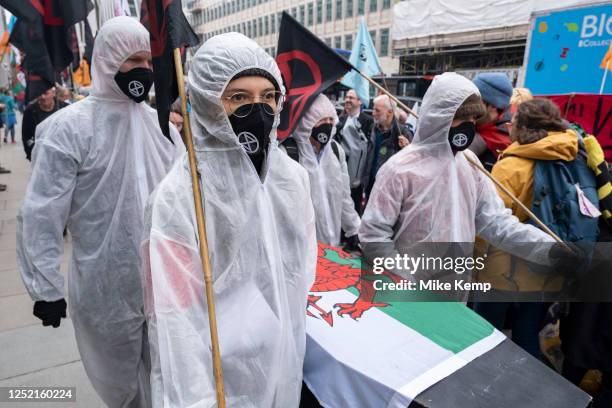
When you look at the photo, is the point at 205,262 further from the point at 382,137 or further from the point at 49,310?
the point at 382,137

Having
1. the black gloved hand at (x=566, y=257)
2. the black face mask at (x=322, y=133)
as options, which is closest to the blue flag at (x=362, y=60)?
the black face mask at (x=322, y=133)

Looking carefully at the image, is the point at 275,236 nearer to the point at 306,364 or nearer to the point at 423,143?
the point at 306,364

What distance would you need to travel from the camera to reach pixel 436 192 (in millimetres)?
2252

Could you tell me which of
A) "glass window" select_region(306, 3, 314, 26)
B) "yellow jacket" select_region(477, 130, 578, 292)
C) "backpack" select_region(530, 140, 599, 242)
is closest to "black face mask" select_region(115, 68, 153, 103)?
"yellow jacket" select_region(477, 130, 578, 292)

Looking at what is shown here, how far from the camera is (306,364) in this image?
1.59m

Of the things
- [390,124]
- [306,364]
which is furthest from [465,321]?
[390,124]

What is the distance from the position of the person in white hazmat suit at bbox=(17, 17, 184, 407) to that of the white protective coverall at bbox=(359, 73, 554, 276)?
4.03ft

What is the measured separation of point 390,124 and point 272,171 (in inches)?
177

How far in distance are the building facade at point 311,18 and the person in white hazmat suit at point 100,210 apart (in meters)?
20.2

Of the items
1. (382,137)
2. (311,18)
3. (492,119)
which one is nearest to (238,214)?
(492,119)

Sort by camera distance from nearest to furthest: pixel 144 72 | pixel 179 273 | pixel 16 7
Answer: pixel 179 273 → pixel 144 72 → pixel 16 7

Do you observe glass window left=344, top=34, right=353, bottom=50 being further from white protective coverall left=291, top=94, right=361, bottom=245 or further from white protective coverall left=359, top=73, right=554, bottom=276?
white protective coverall left=359, top=73, right=554, bottom=276

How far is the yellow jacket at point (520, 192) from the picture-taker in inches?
97.3

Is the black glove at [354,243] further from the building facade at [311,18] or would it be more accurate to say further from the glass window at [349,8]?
the glass window at [349,8]
